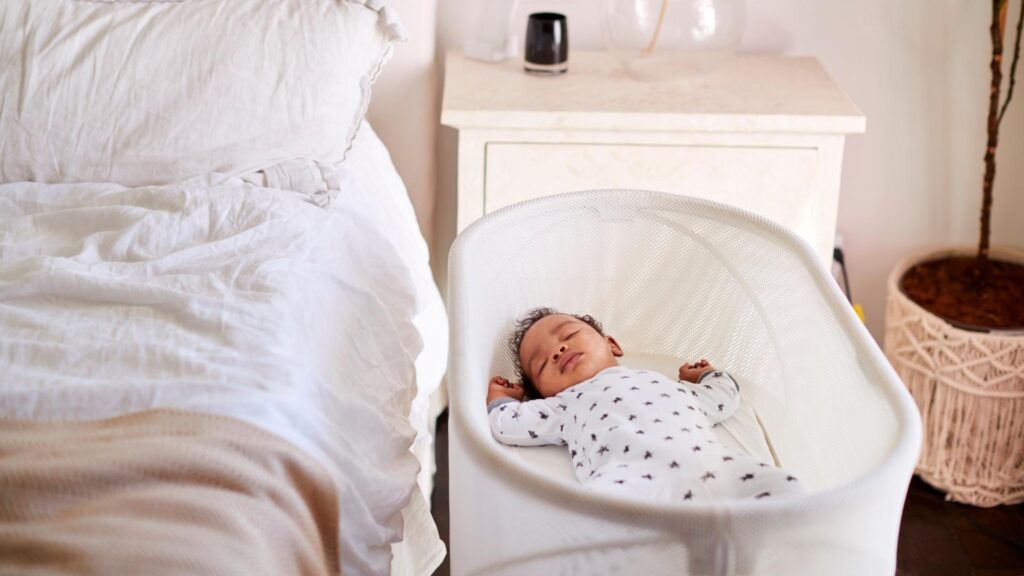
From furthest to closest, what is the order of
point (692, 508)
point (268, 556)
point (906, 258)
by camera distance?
point (906, 258), point (268, 556), point (692, 508)

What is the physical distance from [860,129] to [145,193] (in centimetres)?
110

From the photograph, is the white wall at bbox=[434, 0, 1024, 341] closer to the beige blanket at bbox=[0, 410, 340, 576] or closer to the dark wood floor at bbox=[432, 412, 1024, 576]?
the dark wood floor at bbox=[432, 412, 1024, 576]

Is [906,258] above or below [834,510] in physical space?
below

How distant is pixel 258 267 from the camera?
4.79 feet

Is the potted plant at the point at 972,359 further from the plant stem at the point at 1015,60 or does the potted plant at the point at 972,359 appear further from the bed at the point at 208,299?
the bed at the point at 208,299

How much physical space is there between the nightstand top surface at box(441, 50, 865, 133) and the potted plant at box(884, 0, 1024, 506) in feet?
1.15

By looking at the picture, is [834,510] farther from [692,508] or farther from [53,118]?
[53,118]

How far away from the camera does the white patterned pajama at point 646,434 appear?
1233 millimetres

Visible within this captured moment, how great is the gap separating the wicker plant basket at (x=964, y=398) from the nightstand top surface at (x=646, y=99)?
0.41m

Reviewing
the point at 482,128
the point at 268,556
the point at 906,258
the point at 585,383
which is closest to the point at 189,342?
the point at 268,556

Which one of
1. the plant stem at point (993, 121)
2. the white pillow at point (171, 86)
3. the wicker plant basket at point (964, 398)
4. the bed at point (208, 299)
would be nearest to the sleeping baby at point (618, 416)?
the bed at point (208, 299)

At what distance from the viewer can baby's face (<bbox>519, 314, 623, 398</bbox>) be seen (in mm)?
1535

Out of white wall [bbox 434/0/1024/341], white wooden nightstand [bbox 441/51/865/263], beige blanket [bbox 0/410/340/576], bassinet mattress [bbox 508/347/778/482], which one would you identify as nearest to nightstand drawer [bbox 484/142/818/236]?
white wooden nightstand [bbox 441/51/865/263]

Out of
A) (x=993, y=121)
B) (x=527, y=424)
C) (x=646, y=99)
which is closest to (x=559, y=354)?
(x=527, y=424)
